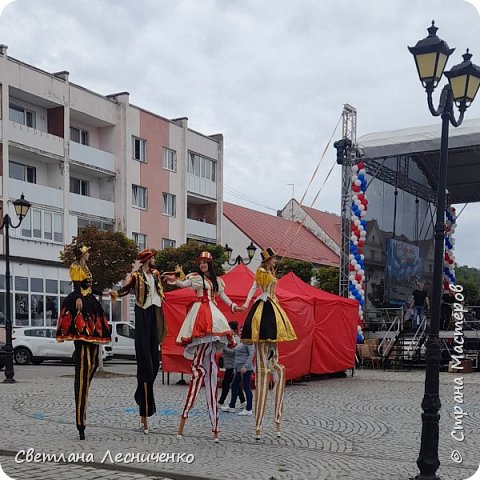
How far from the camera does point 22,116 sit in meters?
32.2

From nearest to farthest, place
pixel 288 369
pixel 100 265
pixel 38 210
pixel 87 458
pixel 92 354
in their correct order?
pixel 87 458, pixel 92 354, pixel 288 369, pixel 100 265, pixel 38 210

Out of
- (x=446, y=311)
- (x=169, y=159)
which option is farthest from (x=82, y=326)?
(x=169, y=159)

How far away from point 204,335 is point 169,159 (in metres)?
32.4

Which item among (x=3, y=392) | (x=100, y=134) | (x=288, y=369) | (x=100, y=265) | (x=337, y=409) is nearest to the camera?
(x=337, y=409)

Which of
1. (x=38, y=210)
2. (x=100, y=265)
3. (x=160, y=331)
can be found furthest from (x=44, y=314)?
(x=160, y=331)

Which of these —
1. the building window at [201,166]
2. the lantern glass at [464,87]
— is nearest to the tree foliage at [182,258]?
the building window at [201,166]

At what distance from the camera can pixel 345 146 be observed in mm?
20969

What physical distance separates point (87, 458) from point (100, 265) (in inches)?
541

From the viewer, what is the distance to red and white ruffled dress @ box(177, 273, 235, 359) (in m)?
7.82

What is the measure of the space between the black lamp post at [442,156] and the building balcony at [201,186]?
33941mm

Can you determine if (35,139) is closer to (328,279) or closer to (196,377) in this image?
(328,279)

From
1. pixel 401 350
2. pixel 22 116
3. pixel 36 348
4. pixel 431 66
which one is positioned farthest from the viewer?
pixel 22 116

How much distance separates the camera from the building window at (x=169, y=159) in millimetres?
39156

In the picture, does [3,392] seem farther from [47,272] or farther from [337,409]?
[47,272]
